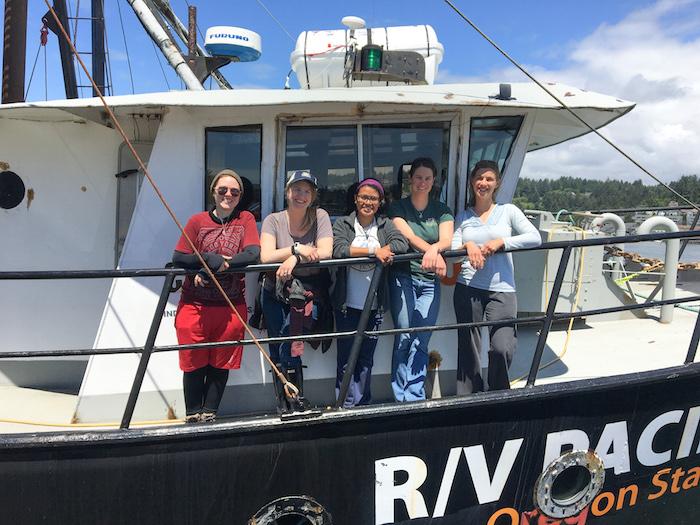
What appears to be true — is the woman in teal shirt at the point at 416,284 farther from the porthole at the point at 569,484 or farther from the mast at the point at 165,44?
the mast at the point at 165,44

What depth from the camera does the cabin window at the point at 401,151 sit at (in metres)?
3.52

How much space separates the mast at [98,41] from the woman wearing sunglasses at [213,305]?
415 inches

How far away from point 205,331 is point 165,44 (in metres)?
4.52

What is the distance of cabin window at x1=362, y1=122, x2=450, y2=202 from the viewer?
11.5ft

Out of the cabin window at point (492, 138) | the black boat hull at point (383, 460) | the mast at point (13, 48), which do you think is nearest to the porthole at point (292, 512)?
the black boat hull at point (383, 460)

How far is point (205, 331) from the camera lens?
2877 millimetres

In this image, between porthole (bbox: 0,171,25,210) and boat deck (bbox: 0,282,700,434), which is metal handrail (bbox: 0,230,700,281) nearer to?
boat deck (bbox: 0,282,700,434)

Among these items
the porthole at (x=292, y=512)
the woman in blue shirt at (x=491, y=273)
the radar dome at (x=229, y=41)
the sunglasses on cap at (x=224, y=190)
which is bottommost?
the porthole at (x=292, y=512)

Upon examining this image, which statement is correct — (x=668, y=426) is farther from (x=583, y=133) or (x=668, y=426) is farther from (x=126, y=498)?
(x=126, y=498)

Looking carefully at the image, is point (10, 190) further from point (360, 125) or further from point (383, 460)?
point (383, 460)

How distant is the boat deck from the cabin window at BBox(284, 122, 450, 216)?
4.74 ft

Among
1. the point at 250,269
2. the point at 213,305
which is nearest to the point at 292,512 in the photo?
the point at 213,305

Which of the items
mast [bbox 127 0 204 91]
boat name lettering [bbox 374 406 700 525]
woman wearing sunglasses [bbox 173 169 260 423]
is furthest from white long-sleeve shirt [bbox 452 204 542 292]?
mast [bbox 127 0 204 91]

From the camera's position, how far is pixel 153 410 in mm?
3291
